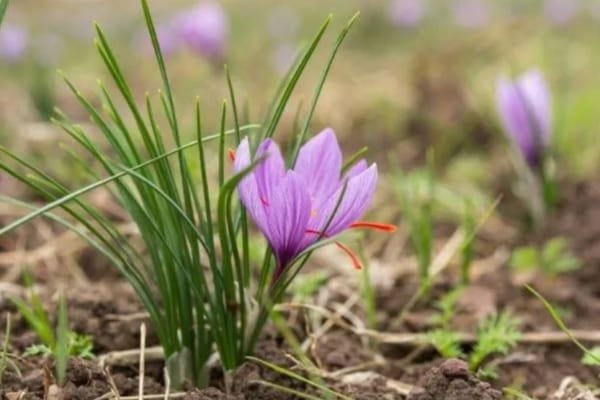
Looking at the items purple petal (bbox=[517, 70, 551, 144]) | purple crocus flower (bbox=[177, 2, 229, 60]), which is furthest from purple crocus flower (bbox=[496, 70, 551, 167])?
purple crocus flower (bbox=[177, 2, 229, 60])

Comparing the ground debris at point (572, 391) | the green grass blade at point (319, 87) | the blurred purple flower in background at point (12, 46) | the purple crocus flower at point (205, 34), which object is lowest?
the ground debris at point (572, 391)

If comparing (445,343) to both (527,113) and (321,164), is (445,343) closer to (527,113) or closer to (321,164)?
(321,164)

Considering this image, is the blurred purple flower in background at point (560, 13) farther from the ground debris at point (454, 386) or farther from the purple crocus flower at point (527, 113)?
the ground debris at point (454, 386)

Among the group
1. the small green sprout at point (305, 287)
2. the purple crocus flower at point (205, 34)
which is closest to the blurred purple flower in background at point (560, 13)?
the purple crocus flower at point (205, 34)

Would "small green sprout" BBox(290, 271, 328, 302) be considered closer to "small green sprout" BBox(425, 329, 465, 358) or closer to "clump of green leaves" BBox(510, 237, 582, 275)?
"small green sprout" BBox(425, 329, 465, 358)

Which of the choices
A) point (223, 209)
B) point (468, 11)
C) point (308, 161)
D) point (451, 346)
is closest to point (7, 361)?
point (223, 209)

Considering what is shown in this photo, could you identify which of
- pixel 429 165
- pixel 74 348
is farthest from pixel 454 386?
pixel 429 165
